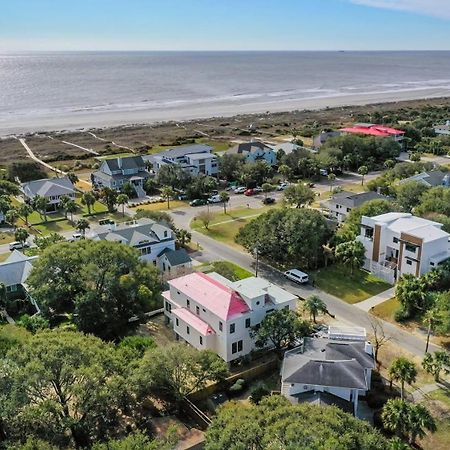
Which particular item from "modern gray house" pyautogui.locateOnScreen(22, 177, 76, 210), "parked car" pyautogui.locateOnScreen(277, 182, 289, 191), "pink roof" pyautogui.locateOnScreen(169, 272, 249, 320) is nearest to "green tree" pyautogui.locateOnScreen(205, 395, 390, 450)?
"pink roof" pyautogui.locateOnScreen(169, 272, 249, 320)

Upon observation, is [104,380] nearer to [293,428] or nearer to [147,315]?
[293,428]

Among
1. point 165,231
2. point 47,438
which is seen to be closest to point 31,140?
point 165,231

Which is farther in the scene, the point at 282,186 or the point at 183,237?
the point at 282,186

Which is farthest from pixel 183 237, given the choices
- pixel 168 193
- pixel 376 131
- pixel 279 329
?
pixel 376 131

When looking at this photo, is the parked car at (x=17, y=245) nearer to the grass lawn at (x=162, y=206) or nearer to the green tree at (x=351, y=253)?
the grass lawn at (x=162, y=206)

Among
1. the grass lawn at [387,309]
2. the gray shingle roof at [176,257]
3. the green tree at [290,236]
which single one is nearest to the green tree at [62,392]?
the gray shingle roof at [176,257]

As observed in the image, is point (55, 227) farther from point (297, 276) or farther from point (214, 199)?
point (297, 276)
